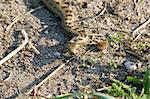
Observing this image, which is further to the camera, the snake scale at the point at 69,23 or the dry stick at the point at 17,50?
the snake scale at the point at 69,23

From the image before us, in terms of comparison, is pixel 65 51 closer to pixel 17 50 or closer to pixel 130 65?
pixel 17 50

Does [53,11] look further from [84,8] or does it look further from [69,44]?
[69,44]

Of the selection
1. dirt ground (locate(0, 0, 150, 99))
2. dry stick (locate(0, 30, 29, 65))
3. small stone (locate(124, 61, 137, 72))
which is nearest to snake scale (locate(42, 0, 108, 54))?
dirt ground (locate(0, 0, 150, 99))

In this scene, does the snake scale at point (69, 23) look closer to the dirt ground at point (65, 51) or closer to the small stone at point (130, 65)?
the dirt ground at point (65, 51)

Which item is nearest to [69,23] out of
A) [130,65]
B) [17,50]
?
[17,50]

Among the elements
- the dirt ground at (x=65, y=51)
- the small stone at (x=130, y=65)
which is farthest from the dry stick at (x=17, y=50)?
the small stone at (x=130, y=65)

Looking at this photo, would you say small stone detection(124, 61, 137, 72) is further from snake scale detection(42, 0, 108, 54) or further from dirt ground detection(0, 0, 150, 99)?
snake scale detection(42, 0, 108, 54)
